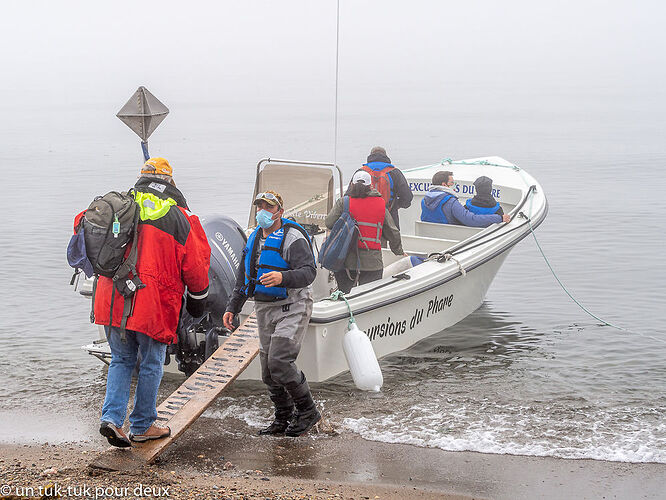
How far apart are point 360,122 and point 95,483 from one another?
37.7m

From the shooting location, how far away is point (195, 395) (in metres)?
5.72

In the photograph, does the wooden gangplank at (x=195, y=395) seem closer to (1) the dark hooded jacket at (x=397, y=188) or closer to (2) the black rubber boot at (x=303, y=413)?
(2) the black rubber boot at (x=303, y=413)

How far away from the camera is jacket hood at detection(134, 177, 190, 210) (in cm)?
494

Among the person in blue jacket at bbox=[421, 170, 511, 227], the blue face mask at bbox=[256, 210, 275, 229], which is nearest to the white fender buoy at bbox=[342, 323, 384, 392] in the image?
the blue face mask at bbox=[256, 210, 275, 229]

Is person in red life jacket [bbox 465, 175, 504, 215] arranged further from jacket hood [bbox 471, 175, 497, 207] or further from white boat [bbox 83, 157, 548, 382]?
white boat [bbox 83, 157, 548, 382]

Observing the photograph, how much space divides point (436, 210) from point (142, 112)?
12.4 feet

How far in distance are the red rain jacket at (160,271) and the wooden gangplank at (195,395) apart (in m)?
0.65

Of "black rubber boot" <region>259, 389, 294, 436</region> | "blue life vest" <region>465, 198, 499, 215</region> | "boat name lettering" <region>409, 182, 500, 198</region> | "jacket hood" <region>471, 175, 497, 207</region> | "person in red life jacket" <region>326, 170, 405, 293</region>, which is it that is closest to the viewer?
"black rubber boot" <region>259, 389, 294, 436</region>

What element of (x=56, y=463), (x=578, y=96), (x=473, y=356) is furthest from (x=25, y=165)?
(x=578, y=96)

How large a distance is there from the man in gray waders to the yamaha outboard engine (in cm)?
82

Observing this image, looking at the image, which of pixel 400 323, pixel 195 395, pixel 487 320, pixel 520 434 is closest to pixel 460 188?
pixel 487 320

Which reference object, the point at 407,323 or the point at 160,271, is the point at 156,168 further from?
the point at 407,323

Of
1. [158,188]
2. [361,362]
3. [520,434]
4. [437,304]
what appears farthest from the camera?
[437,304]

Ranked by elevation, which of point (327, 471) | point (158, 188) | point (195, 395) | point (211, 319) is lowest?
point (327, 471)
